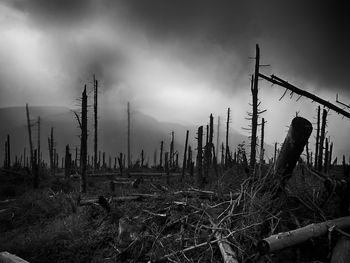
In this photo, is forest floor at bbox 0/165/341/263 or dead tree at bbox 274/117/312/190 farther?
dead tree at bbox 274/117/312/190

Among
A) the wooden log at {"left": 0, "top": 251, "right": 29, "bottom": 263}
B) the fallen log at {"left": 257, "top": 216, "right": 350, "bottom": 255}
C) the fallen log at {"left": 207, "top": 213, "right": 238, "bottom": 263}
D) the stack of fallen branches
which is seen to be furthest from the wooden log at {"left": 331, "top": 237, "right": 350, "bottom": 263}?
the wooden log at {"left": 0, "top": 251, "right": 29, "bottom": 263}

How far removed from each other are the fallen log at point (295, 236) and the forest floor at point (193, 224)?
364 millimetres

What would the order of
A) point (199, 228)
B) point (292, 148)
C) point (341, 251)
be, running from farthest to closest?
1. point (292, 148)
2. point (199, 228)
3. point (341, 251)

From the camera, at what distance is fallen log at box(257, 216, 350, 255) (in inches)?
155

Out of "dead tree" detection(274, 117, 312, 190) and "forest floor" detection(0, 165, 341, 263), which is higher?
"dead tree" detection(274, 117, 312, 190)

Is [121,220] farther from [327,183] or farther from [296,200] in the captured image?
[327,183]

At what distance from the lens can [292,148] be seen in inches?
221

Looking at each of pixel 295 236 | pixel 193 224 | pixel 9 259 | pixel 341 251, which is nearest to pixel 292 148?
pixel 295 236

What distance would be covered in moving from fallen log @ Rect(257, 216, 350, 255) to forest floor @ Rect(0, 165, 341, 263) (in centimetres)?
36

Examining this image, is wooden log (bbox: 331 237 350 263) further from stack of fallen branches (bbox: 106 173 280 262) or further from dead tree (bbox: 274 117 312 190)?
dead tree (bbox: 274 117 312 190)

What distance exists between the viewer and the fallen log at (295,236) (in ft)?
12.9

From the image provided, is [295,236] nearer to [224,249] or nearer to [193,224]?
[224,249]

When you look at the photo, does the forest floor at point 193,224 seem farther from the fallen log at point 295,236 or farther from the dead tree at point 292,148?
the fallen log at point 295,236

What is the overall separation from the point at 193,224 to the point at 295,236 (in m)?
2.23
